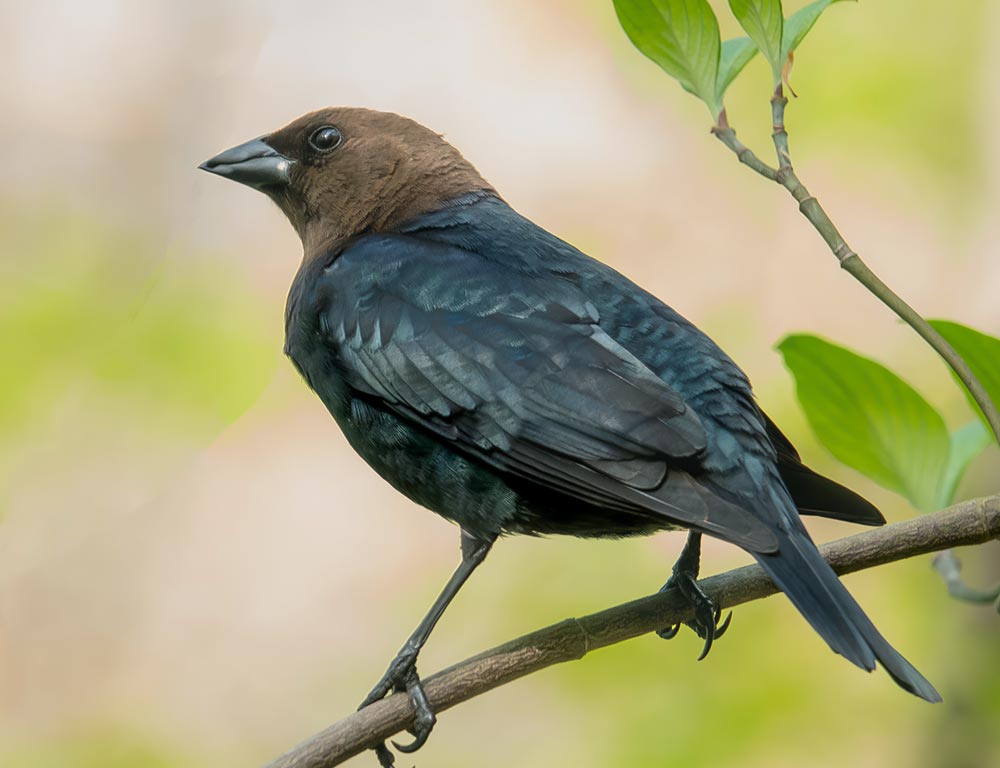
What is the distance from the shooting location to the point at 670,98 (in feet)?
20.2

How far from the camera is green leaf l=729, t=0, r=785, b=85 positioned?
2.34 metres

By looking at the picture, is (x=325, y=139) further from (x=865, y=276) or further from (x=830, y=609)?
(x=830, y=609)

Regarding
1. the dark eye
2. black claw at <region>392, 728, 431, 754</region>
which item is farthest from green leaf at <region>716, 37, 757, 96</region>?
the dark eye

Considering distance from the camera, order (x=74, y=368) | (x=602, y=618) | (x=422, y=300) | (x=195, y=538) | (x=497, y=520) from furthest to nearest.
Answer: (x=195, y=538)
(x=74, y=368)
(x=422, y=300)
(x=497, y=520)
(x=602, y=618)

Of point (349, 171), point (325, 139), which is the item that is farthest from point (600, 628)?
point (325, 139)

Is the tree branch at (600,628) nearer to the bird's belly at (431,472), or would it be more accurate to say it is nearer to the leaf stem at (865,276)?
the leaf stem at (865,276)

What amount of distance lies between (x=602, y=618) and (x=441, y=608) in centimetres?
50

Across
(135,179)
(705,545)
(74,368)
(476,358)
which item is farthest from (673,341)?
(135,179)

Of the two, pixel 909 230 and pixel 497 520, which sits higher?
pixel 909 230

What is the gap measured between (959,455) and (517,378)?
98cm

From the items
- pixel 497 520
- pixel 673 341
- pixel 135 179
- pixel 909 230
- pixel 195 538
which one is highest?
pixel 909 230

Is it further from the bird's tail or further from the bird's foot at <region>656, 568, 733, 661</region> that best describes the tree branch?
the bird's tail

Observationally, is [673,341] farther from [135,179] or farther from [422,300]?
[135,179]

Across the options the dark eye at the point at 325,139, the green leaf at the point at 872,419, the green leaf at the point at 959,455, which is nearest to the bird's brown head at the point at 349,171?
the dark eye at the point at 325,139
